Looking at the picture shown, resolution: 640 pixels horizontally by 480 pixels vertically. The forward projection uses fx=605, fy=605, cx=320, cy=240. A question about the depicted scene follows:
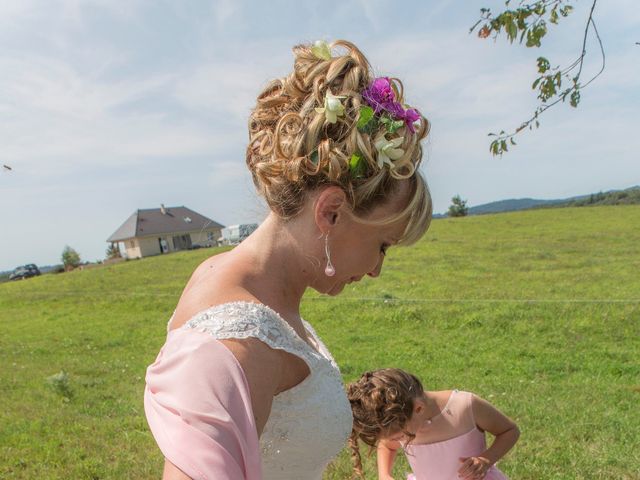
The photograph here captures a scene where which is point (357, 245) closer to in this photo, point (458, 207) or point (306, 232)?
point (306, 232)

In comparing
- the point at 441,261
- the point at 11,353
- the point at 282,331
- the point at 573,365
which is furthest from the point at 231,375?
the point at 441,261

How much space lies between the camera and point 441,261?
19.1 meters

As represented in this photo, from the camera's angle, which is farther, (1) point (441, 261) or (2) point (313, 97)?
(1) point (441, 261)

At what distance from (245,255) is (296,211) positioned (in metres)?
0.18

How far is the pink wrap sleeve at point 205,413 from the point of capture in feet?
3.36

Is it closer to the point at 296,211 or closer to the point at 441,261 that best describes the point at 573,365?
the point at 296,211

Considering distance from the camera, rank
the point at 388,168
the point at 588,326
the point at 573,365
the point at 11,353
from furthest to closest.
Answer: the point at 11,353 → the point at 588,326 → the point at 573,365 → the point at 388,168

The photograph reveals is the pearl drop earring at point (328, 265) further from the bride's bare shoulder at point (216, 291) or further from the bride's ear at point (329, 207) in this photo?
the bride's bare shoulder at point (216, 291)

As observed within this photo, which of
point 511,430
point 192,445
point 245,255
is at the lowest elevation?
point 511,430

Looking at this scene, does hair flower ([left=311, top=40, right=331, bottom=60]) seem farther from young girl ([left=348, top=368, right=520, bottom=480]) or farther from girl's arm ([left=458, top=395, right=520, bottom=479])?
girl's arm ([left=458, top=395, right=520, bottom=479])

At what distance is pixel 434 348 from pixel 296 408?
9150 mm

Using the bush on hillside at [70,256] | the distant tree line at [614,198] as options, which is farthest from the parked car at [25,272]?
the distant tree line at [614,198]

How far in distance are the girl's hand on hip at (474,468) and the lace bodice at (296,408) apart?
1.68 meters

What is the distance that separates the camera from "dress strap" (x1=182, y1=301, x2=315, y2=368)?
122cm
